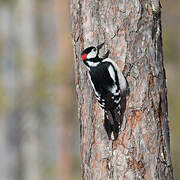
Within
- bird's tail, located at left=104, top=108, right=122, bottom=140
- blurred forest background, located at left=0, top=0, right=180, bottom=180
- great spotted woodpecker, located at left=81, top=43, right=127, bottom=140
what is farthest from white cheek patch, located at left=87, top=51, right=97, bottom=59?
blurred forest background, located at left=0, top=0, right=180, bottom=180

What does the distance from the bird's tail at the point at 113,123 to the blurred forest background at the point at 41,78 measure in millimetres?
9588

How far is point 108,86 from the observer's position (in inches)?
165

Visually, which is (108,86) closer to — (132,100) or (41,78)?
(132,100)

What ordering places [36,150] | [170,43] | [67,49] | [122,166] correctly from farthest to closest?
[36,150]
[170,43]
[67,49]
[122,166]

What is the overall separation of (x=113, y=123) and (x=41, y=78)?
34.6 feet

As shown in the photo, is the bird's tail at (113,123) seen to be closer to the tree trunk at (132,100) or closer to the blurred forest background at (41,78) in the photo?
the tree trunk at (132,100)

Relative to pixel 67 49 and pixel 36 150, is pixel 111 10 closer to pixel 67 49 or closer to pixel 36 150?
pixel 67 49

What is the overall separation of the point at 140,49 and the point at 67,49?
971 cm

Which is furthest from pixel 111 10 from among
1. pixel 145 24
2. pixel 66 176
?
pixel 66 176

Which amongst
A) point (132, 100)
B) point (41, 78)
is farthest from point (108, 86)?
point (41, 78)

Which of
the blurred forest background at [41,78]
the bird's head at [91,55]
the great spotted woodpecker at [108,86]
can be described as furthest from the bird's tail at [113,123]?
the blurred forest background at [41,78]

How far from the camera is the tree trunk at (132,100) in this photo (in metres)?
4.10

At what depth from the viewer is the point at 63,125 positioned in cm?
1439

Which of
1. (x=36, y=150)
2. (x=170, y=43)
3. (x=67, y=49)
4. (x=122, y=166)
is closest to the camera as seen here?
(x=122, y=166)
